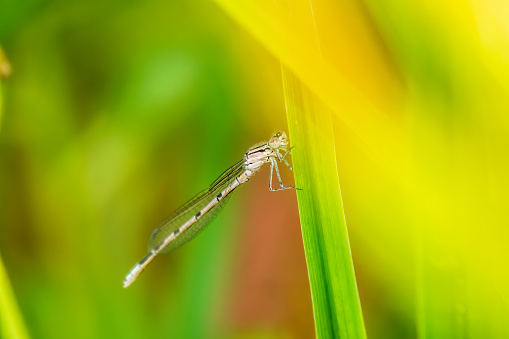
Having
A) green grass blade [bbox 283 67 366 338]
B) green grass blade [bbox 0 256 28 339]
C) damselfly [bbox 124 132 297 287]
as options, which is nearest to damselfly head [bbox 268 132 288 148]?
damselfly [bbox 124 132 297 287]

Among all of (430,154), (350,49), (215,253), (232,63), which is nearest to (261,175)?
(215,253)

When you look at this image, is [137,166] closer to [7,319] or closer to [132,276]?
[132,276]

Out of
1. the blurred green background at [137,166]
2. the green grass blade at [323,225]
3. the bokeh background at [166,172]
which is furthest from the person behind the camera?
the blurred green background at [137,166]

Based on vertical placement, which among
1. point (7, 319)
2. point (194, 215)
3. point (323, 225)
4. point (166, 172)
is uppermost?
point (166, 172)

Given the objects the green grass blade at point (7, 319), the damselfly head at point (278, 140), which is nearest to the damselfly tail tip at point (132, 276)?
the green grass blade at point (7, 319)

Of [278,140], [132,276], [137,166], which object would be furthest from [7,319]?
[278,140]

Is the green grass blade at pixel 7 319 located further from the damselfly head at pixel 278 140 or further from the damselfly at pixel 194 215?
the damselfly head at pixel 278 140
